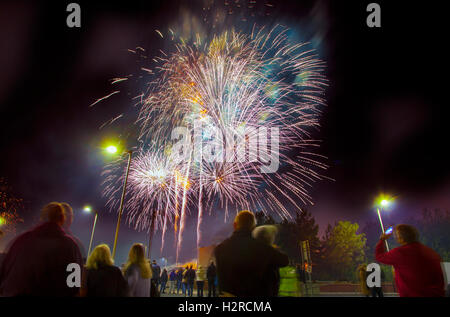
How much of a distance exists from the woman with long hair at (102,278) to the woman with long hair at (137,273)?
19cm

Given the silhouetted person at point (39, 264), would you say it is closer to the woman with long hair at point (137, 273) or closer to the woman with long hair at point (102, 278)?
the woman with long hair at point (102, 278)

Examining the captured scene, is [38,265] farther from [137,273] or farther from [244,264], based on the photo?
[244,264]

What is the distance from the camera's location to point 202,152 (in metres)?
18.9

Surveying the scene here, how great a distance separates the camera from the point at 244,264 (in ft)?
9.79

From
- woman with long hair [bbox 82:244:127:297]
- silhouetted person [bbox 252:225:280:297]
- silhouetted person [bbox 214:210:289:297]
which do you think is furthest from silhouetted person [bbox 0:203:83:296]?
silhouetted person [bbox 252:225:280:297]

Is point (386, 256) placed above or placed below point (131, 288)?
above

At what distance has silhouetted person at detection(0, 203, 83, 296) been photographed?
9.75ft

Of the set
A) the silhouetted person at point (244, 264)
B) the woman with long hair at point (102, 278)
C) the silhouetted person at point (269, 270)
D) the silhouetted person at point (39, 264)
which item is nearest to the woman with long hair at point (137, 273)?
Answer: the woman with long hair at point (102, 278)

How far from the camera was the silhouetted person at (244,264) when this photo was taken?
296 cm

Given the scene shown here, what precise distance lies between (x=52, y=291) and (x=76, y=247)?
1.78 ft

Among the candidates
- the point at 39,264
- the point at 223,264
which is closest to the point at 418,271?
the point at 223,264

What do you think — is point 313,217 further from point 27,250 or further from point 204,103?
point 27,250
